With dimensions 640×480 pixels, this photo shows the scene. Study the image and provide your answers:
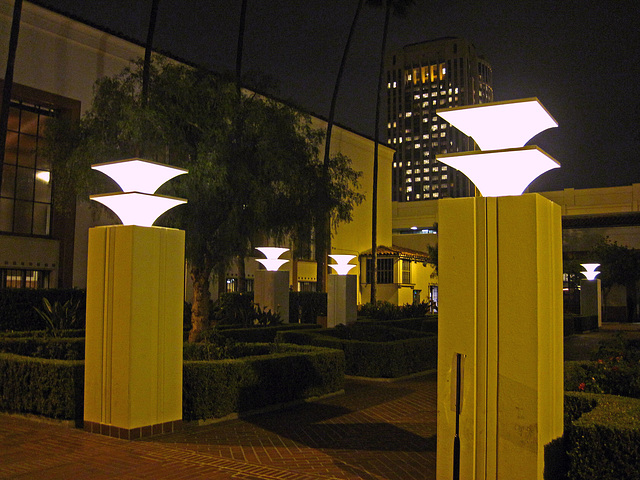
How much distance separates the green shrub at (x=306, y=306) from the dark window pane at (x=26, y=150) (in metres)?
11.0

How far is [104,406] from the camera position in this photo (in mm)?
7602

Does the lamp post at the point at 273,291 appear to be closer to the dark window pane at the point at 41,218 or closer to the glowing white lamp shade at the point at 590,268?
the dark window pane at the point at 41,218

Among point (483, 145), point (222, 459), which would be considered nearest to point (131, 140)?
point (222, 459)

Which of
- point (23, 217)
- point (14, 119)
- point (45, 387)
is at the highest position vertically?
point (14, 119)

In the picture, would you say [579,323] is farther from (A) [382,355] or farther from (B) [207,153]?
(B) [207,153]

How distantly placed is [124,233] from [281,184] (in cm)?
709

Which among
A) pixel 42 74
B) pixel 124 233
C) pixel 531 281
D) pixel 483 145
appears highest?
pixel 42 74

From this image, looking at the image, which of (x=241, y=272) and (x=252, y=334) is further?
(x=241, y=272)

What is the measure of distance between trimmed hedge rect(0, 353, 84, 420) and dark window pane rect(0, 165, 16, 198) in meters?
13.3

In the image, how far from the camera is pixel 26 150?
20.9 metres

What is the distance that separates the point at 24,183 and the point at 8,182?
56cm

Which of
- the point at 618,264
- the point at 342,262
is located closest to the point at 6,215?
the point at 342,262

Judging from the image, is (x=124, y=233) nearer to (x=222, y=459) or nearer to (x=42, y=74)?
(x=222, y=459)

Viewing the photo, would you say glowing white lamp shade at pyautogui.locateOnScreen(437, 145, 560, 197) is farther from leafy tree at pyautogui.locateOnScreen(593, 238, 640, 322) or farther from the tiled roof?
leafy tree at pyautogui.locateOnScreen(593, 238, 640, 322)
